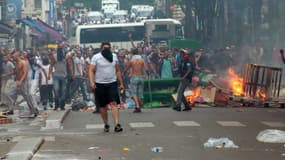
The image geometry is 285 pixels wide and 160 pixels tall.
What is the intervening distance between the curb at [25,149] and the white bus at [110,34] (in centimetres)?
3630

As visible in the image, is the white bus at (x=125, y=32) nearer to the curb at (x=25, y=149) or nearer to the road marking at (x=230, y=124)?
the road marking at (x=230, y=124)

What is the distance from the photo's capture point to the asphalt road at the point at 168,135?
380 inches

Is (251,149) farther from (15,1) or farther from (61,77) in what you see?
(15,1)

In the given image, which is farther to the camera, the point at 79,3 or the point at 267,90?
the point at 79,3

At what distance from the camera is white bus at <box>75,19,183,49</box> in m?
46.3

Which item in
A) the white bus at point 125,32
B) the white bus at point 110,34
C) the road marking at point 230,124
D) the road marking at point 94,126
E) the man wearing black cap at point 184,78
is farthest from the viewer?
the white bus at point 110,34

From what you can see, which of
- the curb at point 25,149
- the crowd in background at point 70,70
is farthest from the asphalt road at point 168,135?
the crowd in background at point 70,70

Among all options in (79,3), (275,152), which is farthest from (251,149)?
(79,3)

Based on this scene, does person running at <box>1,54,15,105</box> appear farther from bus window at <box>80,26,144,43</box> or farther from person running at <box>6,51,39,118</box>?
bus window at <box>80,26,144,43</box>

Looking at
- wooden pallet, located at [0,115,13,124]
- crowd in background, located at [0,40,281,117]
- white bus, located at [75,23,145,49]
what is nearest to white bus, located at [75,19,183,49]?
white bus, located at [75,23,145,49]

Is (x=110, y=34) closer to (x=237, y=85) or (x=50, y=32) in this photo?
(x=50, y=32)

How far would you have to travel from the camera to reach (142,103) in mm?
18297

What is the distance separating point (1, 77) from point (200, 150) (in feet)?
33.7

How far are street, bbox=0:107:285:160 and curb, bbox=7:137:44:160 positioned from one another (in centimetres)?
9
